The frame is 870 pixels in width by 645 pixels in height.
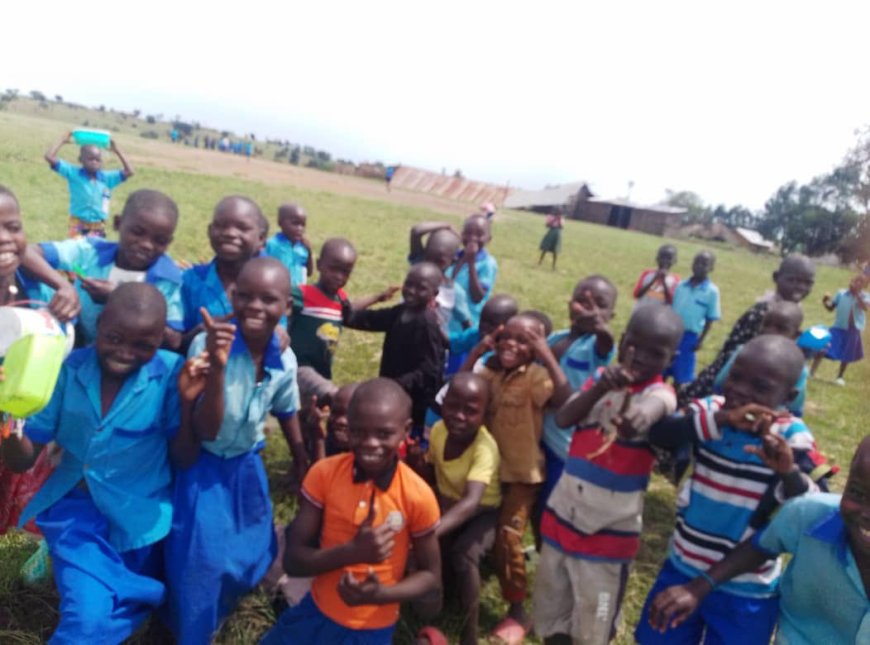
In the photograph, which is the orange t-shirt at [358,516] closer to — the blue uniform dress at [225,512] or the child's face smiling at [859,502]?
the blue uniform dress at [225,512]

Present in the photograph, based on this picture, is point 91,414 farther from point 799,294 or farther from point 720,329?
point 720,329

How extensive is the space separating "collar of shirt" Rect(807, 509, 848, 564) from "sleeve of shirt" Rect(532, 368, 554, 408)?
43.7 inches

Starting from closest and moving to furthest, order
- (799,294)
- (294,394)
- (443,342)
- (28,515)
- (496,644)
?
(28,515), (294,394), (496,644), (443,342), (799,294)

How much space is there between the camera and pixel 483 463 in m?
2.51

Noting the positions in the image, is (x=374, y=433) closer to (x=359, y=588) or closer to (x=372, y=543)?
(x=372, y=543)

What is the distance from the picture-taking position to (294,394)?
8.04 ft

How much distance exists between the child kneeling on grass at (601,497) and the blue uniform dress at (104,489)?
1411 millimetres

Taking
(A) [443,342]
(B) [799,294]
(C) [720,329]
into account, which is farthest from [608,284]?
(C) [720,329]

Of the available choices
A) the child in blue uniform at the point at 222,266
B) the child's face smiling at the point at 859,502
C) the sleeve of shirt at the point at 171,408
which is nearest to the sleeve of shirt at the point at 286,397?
the sleeve of shirt at the point at 171,408

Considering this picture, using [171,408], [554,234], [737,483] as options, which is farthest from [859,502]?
[554,234]

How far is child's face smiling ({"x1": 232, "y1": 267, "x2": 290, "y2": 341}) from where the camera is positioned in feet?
7.38

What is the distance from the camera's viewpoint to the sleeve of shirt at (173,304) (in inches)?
106

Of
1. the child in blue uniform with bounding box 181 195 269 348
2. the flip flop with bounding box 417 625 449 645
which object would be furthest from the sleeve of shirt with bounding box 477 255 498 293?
the flip flop with bounding box 417 625 449 645

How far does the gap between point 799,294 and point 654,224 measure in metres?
49.0
